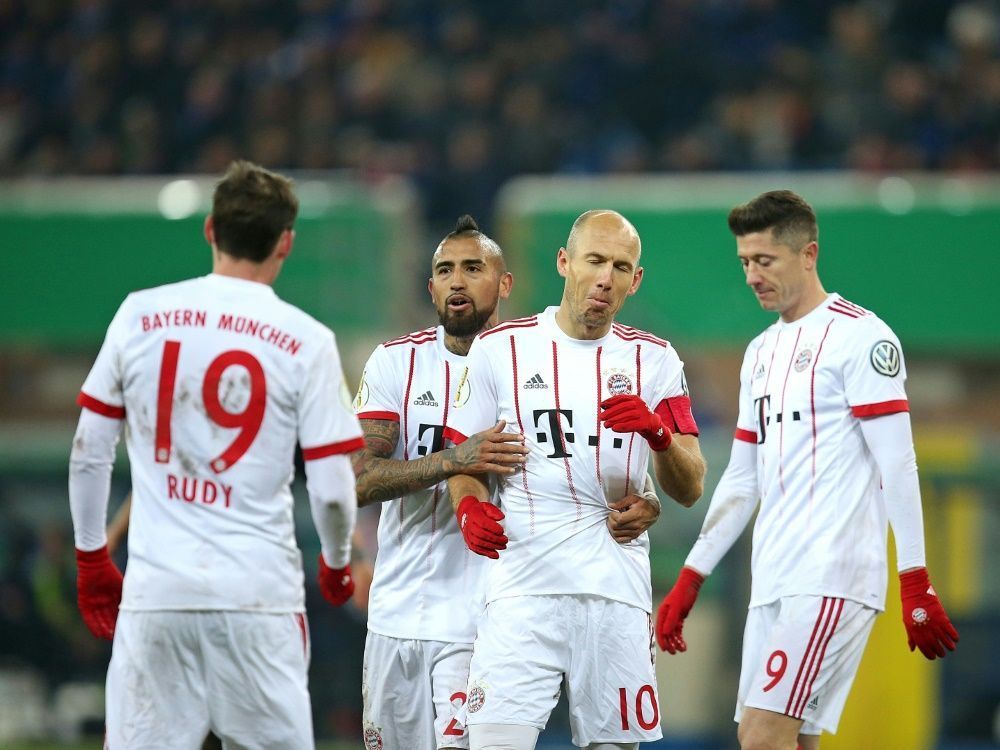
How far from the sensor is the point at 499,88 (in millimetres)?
14969

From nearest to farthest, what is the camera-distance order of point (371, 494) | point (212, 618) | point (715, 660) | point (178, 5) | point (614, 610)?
point (212, 618) < point (614, 610) < point (371, 494) < point (715, 660) < point (178, 5)

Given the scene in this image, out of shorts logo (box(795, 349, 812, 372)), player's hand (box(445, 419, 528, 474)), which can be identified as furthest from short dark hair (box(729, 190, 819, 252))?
player's hand (box(445, 419, 528, 474))

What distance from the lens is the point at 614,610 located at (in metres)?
5.49

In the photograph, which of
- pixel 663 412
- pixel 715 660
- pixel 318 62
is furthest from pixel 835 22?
pixel 663 412

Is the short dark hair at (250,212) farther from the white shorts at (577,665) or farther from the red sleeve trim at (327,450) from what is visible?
the white shorts at (577,665)

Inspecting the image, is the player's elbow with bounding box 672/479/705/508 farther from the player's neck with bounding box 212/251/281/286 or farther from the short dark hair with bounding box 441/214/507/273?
the player's neck with bounding box 212/251/281/286

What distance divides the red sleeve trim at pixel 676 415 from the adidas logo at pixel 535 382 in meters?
0.43

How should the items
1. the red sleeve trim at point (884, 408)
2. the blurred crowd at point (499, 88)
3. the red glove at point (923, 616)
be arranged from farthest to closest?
the blurred crowd at point (499, 88) < the red sleeve trim at point (884, 408) < the red glove at point (923, 616)

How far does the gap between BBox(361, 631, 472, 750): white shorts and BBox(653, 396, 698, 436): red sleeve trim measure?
1175mm

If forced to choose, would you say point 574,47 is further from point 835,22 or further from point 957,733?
point 957,733

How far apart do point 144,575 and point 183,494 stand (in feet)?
0.91

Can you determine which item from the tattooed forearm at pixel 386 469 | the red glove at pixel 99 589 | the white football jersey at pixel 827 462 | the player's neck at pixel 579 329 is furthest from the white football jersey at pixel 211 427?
the white football jersey at pixel 827 462

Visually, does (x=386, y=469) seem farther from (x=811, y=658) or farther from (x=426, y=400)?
(x=811, y=658)

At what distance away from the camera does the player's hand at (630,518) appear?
553 centimetres
